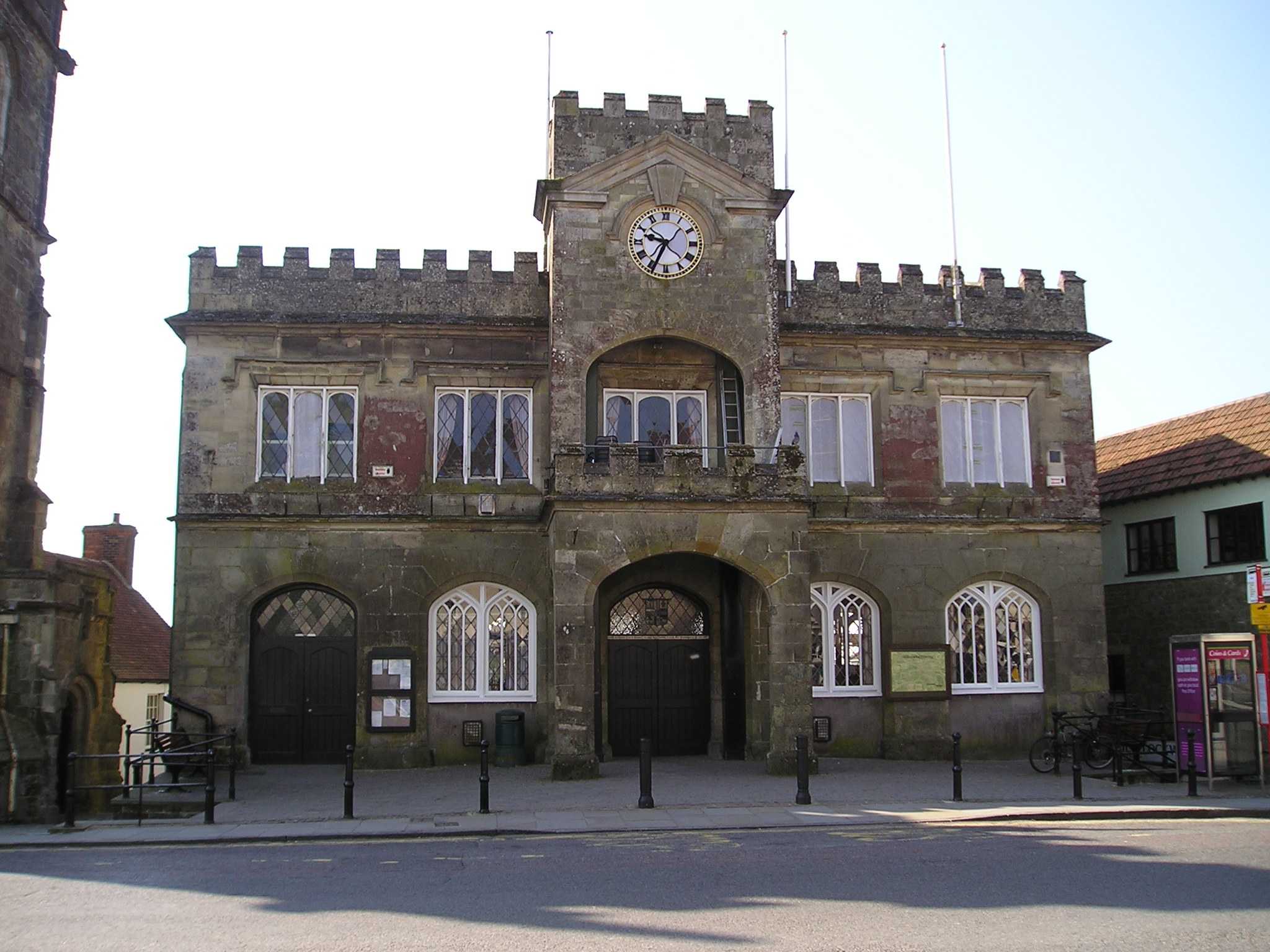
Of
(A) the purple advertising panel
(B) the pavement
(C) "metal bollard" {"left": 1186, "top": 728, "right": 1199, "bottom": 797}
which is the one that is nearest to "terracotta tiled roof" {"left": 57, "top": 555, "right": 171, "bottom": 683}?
(B) the pavement

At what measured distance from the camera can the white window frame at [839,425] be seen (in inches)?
928

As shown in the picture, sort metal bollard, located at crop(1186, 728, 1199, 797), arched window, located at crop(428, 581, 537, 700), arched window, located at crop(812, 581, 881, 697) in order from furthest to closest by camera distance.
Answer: arched window, located at crop(812, 581, 881, 697) → arched window, located at crop(428, 581, 537, 700) → metal bollard, located at crop(1186, 728, 1199, 797)

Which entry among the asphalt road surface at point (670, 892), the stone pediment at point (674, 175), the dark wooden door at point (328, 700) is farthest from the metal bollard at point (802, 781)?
the stone pediment at point (674, 175)

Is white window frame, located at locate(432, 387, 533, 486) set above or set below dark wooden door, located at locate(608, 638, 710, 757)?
above

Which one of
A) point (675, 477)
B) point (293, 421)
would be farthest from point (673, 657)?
point (293, 421)

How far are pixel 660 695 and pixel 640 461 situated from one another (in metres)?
5.04

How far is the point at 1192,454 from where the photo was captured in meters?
26.7

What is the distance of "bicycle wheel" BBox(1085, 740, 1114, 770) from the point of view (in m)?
20.1

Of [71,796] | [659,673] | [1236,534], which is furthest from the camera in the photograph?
[1236,534]

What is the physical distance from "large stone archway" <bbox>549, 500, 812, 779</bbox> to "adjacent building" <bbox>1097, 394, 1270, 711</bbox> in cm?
804

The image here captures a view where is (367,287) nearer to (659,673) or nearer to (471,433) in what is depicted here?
(471,433)

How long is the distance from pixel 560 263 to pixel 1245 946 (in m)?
15.5

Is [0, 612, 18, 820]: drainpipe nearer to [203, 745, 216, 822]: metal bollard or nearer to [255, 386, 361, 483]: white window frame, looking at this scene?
[203, 745, 216, 822]: metal bollard

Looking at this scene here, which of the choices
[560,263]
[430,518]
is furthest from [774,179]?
[430,518]
